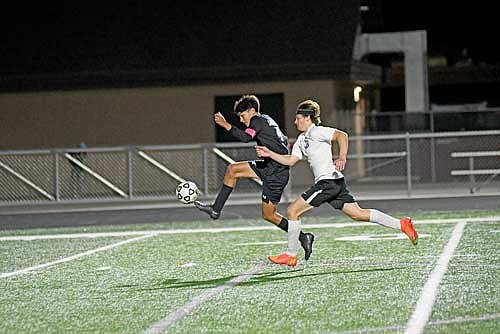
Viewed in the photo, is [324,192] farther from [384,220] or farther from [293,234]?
[384,220]

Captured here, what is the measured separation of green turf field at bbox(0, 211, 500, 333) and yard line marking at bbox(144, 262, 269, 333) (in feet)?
0.04

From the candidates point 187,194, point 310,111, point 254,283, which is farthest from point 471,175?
point 254,283

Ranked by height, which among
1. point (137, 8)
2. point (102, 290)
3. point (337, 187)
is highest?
point (137, 8)

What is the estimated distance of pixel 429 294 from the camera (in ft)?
31.7

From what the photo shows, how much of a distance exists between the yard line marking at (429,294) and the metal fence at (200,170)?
34.4 ft

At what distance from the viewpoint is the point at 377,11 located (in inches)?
1554

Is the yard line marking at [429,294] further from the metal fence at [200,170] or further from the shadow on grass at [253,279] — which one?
the metal fence at [200,170]

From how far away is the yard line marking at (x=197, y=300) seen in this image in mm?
8506

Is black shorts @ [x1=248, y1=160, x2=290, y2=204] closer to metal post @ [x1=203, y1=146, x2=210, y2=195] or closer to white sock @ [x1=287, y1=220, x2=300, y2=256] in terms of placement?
white sock @ [x1=287, y1=220, x2=300, y2=256]

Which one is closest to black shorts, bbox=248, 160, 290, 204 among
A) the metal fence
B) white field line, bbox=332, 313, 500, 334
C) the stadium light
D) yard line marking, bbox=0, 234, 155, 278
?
yard line marking, bbox=0, 234, 155, 278

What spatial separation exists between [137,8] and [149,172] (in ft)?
21.9

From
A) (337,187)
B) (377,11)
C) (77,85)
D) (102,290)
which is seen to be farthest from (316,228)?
(377,11)

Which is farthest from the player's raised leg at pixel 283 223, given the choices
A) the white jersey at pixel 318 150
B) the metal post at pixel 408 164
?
the metal post at pixel 408 164

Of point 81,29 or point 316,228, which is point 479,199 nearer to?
point 316,228
